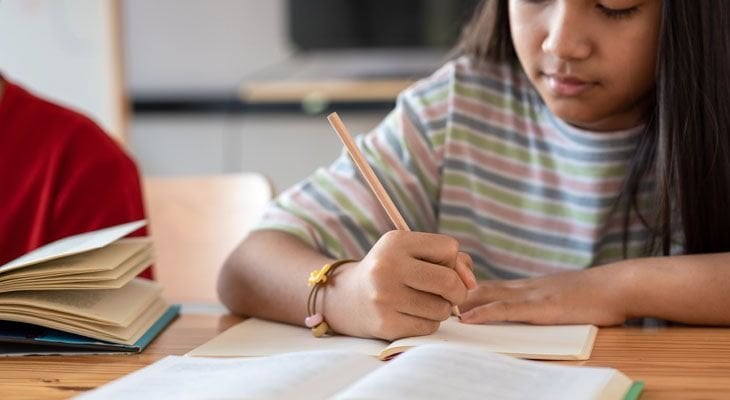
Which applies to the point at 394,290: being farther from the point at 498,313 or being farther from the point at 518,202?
the point at 518,202

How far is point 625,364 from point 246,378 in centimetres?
30

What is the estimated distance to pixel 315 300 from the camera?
40.9 inches

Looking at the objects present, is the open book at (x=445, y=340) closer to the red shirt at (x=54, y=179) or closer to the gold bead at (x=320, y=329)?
the gold bead at (x=320, y=329)

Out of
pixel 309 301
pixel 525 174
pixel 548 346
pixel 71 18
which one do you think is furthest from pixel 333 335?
pixel 71 18

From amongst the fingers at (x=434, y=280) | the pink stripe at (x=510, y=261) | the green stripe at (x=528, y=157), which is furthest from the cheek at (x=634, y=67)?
the fingers at (x=434, y=280)

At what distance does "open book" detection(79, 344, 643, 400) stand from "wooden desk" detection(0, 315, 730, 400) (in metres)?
0.06

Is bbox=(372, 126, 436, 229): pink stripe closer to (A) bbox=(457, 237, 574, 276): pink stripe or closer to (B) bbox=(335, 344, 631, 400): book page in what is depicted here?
(A) bbox=(457, 237, 574, 276): pink stripe

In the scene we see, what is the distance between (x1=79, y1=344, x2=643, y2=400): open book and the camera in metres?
0.74

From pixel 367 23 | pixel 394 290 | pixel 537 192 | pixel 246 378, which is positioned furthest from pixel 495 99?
pixel 367 23

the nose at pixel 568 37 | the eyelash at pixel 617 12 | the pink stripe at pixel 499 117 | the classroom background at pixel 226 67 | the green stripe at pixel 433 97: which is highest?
the eyelash at pixel 617 12

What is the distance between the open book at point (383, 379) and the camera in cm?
74

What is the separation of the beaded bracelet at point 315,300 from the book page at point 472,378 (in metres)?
0.22

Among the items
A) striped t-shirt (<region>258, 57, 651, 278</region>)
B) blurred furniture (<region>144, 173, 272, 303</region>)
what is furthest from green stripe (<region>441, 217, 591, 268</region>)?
blurred furniture (<region>144, 173, 272, 303</region>)

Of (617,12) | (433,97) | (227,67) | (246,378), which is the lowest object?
(227,67)
